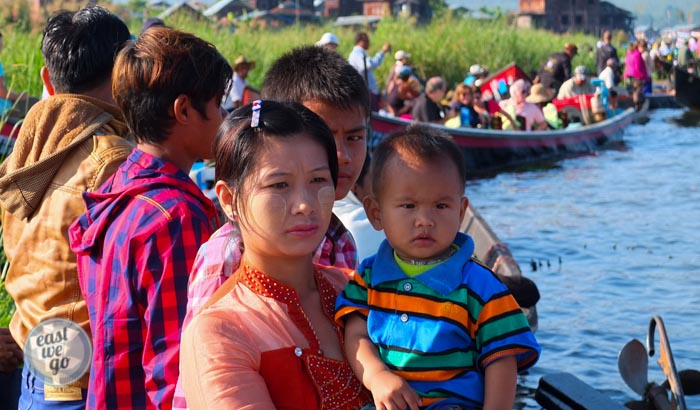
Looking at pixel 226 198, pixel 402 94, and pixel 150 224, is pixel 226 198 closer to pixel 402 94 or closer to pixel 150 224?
pixel 150 224

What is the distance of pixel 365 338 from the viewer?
7.33ft

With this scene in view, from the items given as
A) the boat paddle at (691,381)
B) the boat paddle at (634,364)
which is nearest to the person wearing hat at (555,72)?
the boat paddle at (691,381)

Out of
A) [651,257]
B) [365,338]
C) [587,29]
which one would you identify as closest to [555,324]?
[651,257]

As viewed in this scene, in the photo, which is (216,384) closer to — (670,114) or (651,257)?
(651,257)

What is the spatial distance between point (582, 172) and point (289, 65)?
16480 millimetres

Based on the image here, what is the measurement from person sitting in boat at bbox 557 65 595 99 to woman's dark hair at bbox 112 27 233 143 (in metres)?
19.5

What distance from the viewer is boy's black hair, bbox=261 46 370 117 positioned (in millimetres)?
2881

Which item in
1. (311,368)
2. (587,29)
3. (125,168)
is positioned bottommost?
(587,29)

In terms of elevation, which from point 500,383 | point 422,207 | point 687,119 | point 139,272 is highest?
point 422,207

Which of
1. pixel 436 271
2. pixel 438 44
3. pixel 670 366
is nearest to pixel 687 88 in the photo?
pixel 438 44

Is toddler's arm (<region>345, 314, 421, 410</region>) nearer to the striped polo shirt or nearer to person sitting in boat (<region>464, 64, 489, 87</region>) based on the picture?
the striped polo shirt

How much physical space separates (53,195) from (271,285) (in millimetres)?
955

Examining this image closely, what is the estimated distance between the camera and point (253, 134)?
212 cm

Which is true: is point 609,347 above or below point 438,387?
below
